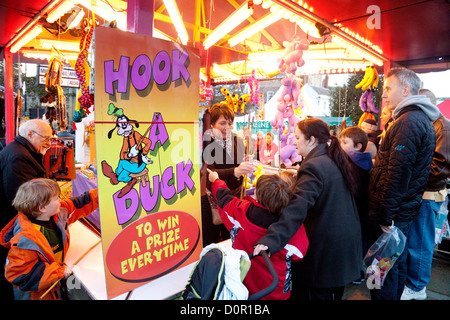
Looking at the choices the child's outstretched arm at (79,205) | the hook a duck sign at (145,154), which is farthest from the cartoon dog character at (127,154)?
the child's outstretched arm at (79,205)

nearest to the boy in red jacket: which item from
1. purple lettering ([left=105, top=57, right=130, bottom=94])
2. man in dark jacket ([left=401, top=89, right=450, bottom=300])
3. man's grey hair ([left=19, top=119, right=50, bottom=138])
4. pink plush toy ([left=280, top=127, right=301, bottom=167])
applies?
purple lettering ([left=105, top=57, right=130, bottom=94])

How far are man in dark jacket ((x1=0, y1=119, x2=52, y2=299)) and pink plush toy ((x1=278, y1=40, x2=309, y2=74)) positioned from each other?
2.64m

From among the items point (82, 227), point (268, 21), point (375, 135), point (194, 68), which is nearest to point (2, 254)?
point (82, 227)

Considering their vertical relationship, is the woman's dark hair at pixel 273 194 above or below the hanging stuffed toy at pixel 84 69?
below

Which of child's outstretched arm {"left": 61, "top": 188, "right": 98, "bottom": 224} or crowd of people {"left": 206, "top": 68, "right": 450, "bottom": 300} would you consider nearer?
crowd of people {"left": 206, "top": 68, "right": 450, "bottom": 300}

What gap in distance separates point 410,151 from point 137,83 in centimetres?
200

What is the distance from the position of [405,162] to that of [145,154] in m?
1.88

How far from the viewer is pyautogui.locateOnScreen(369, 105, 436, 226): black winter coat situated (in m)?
2.05

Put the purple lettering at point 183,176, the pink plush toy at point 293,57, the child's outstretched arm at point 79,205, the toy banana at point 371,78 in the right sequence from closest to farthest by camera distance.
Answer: the purple lettering at point 183,176
the child's outstretched arm at point 79,205
the pink plush toy at point 293,57
the toy banana at point 371,78

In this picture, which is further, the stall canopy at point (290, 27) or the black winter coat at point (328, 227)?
the stall canopy at point (290, 27)

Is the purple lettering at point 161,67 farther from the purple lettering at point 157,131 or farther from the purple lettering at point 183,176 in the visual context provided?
the purple lettering at point 183,176

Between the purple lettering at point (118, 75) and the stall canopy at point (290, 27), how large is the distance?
507 mm

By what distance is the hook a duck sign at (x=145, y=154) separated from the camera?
1.45 m
